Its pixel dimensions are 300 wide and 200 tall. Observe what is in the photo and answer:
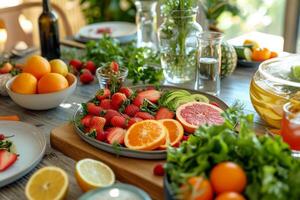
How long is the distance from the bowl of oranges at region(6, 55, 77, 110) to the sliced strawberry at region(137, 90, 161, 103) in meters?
A: 0.26

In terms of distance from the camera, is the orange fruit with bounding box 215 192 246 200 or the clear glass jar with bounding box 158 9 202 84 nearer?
the orange fruit with bounding box 215 192 246 200

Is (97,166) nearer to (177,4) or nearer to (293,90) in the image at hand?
(293,90)

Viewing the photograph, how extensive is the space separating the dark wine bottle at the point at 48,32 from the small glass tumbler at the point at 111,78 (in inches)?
20.5

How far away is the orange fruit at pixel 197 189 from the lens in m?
0.79

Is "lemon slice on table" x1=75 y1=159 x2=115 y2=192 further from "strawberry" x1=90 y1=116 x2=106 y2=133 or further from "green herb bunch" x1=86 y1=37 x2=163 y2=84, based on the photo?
"green herb bunch" x1=86 y1=37 x2=163 y2=84

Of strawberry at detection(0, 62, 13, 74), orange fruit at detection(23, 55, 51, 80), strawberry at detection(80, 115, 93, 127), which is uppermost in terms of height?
orange fruit at detection(23, 55, 51, 80)

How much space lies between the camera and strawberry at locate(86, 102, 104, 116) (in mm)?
1243

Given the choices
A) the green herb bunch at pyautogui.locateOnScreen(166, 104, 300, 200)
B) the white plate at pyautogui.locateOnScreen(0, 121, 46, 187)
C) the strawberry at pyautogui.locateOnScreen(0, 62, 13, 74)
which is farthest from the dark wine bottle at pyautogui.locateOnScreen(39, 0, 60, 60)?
the green herb bunch at pyautogui.locateOnScreen(166, 104, 300, 200)

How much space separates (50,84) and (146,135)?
46cm

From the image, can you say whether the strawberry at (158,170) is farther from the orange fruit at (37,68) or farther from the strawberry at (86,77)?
the strawberry at (86,77)

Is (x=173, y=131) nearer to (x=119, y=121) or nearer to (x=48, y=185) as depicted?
(x=119, y=121)

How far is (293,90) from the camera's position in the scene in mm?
1206

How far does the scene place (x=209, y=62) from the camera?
1.51 metres

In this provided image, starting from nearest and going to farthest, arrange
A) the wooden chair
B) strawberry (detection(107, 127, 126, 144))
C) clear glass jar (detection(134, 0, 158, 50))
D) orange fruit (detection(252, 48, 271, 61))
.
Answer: strawberry (detection(107, 127, 126, 144))
orange fruit (detection(252, 48, 271, 61))
clear glass jar (detection(134, 0, 158, 50))
the wooden chair
